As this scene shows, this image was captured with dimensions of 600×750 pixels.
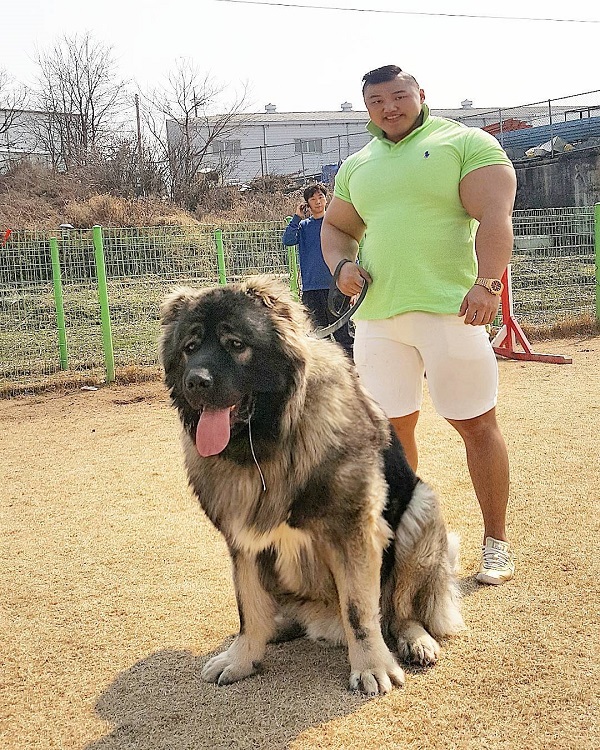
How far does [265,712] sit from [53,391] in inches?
335

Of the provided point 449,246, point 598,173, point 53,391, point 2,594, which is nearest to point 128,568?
point 2,594

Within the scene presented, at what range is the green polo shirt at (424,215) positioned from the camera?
3.33m

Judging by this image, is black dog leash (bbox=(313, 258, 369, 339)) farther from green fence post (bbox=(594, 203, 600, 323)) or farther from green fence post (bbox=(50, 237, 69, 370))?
green fence post (bbox=(594, 203, 600, 323))

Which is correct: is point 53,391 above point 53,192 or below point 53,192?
below

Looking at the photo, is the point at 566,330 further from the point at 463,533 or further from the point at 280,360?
the point at 280,360

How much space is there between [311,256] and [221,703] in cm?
623

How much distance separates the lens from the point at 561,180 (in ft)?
71.5

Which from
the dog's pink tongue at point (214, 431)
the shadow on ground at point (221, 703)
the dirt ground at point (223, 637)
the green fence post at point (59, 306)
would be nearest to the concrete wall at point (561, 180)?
the green fence post at point (59, 306)

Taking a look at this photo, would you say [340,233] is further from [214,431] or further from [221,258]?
[221,258]

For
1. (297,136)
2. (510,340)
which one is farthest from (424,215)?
(297,136)

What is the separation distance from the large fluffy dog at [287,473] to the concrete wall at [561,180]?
65.7ft

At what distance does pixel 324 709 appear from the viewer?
2.64 m

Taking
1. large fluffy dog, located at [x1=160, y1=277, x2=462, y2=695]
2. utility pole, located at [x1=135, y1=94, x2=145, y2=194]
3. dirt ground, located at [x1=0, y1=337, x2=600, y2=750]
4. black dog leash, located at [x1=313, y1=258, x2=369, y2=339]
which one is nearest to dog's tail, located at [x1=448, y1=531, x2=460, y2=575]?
dirt ground, located at [x1=0, y1=337, x2=600, y2=750]

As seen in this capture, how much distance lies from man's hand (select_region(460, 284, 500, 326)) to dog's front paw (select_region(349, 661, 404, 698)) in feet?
4.75
